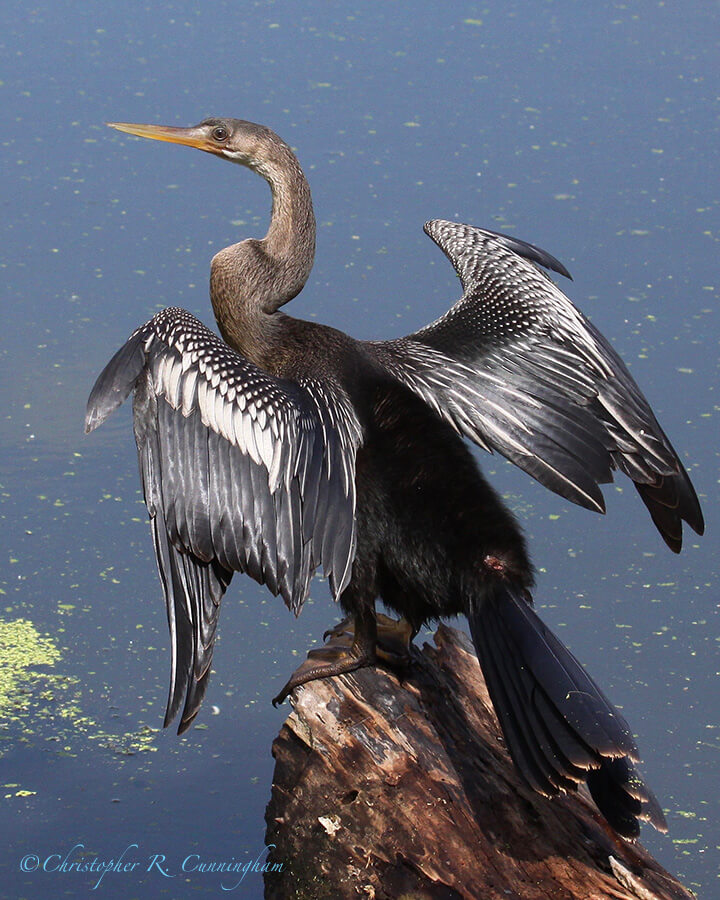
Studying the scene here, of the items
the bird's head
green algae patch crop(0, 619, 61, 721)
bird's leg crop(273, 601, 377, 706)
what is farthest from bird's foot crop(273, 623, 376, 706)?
the bird's head

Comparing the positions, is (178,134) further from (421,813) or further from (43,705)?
(421,813)

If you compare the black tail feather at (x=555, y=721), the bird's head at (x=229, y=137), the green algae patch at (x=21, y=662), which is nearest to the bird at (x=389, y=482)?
the black tail feather at (x=555, y=721)

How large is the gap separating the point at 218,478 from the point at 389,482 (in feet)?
1.22

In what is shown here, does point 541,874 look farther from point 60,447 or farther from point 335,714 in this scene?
point 60,447

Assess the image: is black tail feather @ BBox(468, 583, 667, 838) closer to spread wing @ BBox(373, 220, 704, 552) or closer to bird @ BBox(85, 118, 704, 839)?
bird @ BBox(85, 118, 704, 839)

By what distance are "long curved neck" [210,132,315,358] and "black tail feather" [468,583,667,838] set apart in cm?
99

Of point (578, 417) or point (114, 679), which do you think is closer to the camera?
point (578, 417)

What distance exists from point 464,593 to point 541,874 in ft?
1.83

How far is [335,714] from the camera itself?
9.11ft

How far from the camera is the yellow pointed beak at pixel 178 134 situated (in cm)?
343

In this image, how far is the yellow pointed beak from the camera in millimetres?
3434

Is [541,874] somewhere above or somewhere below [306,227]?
below

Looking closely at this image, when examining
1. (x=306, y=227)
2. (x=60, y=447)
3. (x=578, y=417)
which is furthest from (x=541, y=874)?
(x=60, y=447)

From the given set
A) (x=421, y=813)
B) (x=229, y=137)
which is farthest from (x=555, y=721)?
(x=229, y=137)
